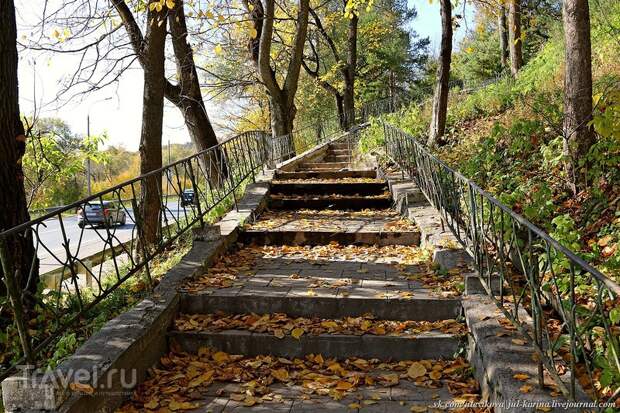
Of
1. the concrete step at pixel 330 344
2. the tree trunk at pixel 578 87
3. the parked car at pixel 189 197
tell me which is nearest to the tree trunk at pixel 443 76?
the tree trunk at pixel 578 87

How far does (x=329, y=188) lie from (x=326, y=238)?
2.42 metres

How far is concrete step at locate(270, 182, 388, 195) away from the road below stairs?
2.80m

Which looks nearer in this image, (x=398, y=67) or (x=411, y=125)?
(x=411, y=125)

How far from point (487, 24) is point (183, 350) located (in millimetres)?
32256

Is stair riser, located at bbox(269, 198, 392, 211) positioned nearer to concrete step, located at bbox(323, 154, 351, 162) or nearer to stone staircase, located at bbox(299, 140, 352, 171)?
stone staircase, located at bbox(299, 140, 352, 171)

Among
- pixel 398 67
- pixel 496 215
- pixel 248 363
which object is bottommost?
pixel 248 363

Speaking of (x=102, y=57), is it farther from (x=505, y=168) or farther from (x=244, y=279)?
(x=505, y=168)

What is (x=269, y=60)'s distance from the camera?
1431 centimetres

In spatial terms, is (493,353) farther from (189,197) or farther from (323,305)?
(189,197)

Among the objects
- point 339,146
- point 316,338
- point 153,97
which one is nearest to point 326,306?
point 316,338

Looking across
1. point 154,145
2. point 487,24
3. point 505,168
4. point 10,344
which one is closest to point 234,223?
point 154,145

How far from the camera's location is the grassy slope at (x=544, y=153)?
15.7ft

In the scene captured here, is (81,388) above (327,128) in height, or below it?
below

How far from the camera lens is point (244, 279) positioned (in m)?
5.11
